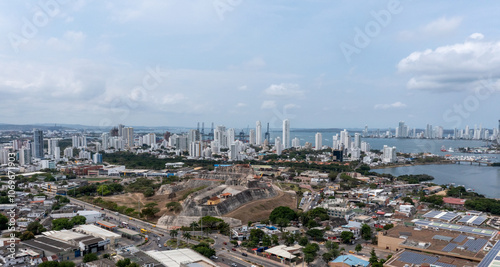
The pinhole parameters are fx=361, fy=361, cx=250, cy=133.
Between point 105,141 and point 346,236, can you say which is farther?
point 105,141

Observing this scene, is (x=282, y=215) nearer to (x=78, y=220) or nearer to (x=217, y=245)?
(x=217, y=245)

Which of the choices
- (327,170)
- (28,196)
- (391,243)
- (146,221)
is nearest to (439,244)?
(391,243)

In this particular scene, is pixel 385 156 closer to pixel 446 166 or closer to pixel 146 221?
pixel 446 166

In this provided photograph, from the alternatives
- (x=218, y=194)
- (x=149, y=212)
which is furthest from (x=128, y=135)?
(x=149, y=212)

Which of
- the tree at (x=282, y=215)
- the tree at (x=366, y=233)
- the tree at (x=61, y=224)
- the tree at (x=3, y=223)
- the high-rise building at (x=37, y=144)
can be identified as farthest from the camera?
the high-rise building at (x=37, y=144)

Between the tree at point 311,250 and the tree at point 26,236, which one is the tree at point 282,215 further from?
the tree at point 26,236

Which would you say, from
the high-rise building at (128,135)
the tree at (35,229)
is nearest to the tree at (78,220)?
the tree at (35,229)

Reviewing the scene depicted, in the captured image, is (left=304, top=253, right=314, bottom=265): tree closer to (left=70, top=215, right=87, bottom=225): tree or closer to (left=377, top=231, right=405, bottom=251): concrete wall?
(left=377, top=231, right=405, bottom=251): concrete wall
